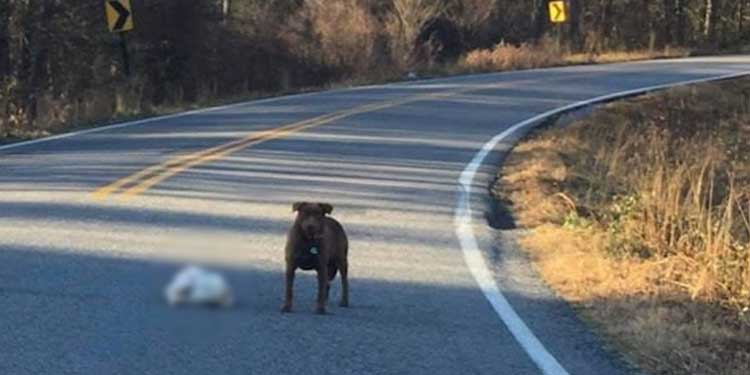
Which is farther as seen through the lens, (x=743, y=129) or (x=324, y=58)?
(x=324, y=58)

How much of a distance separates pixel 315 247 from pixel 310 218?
244mm

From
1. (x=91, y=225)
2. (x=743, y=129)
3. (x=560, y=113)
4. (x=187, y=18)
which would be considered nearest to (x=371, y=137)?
(x=560, y=113)

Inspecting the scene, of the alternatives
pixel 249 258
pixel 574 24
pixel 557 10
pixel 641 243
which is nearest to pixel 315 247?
pixel 249 258

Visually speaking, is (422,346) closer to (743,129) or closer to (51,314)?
(51,314)

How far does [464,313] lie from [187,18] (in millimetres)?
28234

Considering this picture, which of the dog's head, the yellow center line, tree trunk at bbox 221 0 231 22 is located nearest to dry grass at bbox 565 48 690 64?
tree trunk at bbox 221 0 231 22

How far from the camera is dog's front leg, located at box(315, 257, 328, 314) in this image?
7.27 m

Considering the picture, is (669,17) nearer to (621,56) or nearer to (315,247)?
(621,56)

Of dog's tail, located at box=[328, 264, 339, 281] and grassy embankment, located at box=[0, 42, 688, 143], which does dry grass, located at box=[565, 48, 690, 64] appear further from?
dog's tail, located at box=[328, 264, 339, 281]

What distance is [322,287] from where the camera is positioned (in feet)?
24.0

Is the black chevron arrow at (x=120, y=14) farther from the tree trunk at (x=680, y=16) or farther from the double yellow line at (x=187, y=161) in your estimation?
the tree trunk at (x=680, y=16)

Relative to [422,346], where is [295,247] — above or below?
above

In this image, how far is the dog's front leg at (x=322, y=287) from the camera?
7270 mm

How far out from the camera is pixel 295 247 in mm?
7195
